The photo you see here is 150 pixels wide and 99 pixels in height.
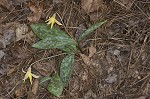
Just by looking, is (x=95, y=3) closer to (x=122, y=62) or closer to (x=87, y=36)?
(x=87, y=36)

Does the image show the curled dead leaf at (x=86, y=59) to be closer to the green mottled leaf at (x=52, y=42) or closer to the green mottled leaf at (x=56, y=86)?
the green mottled leaf at (x=52, y=42)

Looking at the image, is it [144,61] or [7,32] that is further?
[7,32]

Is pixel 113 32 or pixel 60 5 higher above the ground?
pixel 60 5

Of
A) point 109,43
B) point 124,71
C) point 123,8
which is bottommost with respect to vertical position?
point 124,71

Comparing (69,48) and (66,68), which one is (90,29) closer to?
(69,48)

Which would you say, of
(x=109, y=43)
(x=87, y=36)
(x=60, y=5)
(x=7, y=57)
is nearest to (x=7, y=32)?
(x=7, y=57)

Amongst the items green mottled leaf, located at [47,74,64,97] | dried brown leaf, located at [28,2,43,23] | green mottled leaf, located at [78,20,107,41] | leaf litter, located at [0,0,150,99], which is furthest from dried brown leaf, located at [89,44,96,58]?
dried brown leaf, located at [28,2,43,23]

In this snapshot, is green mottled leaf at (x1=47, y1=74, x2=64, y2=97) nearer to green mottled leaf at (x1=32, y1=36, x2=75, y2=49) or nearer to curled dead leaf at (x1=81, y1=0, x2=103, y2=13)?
green mottled leaf at (x1=32, y1=36, x2=75, y2=49)
